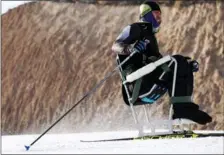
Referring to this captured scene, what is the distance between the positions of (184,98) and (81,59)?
20.2m

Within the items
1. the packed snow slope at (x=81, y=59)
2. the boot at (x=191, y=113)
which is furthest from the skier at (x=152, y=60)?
the packed snow slope at (x=81, y=59)

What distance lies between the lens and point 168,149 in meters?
6.25

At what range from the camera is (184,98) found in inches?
317

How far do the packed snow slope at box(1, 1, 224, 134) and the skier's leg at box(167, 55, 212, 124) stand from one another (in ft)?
44.2

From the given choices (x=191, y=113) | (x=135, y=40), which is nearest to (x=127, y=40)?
(x=135, y=40)

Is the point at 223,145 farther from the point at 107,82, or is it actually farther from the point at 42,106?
→ the point at 42,106

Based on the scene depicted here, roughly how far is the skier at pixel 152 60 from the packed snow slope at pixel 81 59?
1329 cm

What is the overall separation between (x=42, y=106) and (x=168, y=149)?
2216cm

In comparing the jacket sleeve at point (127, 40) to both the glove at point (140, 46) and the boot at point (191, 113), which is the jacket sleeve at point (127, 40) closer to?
the glove at point (140, 46)

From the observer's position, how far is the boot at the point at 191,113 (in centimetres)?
800

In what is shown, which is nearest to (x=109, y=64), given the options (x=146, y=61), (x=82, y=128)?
(x=82, y=128)

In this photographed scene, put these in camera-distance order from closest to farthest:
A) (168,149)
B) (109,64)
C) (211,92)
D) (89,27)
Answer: (168,149) < (211,92) < (109,64) < (89,27)

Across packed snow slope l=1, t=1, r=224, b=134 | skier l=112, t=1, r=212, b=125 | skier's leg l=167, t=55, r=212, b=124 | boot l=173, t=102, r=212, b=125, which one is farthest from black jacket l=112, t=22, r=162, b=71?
packed snow slope l=1, t=1, r=224, b=134

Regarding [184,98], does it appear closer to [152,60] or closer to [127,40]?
[152,60]
